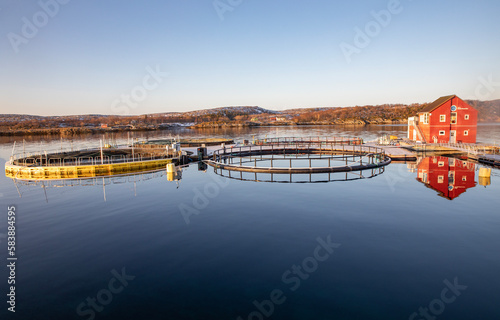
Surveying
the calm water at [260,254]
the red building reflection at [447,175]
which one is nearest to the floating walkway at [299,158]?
the red building reflection at [447,175]

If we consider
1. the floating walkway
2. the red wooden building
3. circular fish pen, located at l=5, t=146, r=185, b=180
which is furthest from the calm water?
the red wooden building

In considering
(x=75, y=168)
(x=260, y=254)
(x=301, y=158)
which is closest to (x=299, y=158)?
(x=301, y=158)

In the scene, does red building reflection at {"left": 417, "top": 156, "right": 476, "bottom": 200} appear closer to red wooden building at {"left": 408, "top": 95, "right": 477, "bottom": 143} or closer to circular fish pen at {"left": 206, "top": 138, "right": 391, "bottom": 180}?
circular fish pen at {"left": 206, "top": 138, "right": 391, "bottom": 180}

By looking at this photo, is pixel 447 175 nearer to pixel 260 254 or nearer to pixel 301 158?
pixel 301 158

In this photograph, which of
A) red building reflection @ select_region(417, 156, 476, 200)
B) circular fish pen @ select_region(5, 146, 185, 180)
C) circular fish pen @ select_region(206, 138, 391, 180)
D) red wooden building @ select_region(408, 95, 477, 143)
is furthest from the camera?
red wooden building @ select_region(408, 95, 477, 143)

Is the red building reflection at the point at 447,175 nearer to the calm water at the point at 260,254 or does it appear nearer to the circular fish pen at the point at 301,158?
the calm water at the point at 260,254

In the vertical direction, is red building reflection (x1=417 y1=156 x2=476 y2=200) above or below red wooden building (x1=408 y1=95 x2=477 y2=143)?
below
